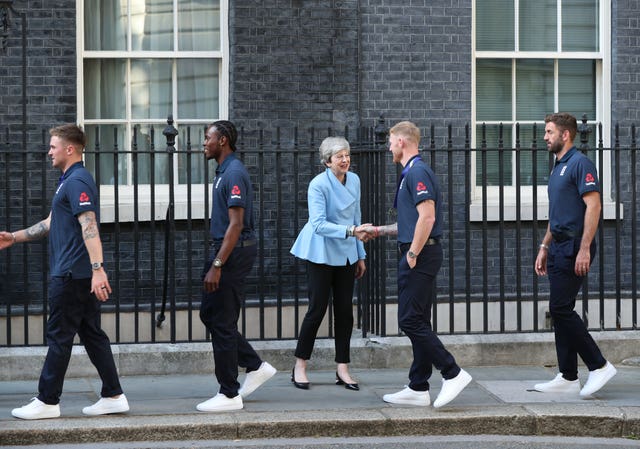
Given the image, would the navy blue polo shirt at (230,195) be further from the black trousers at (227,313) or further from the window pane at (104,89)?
the window pane at (104,89)

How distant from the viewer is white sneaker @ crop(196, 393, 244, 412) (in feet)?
25.5

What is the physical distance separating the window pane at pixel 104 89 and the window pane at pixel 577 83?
157 inches

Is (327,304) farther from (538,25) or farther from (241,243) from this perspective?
(538,25)

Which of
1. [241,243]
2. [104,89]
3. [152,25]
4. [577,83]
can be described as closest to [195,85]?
[152,25]

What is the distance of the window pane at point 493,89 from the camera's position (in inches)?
444

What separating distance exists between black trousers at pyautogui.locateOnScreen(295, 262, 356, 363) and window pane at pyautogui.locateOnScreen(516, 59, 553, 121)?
350cm

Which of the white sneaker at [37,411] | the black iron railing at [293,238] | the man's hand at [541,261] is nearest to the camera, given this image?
the white sneaker at [37,411]

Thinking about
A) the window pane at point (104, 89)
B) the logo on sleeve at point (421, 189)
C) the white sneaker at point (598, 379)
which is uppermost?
the window pane at point (104, 89)

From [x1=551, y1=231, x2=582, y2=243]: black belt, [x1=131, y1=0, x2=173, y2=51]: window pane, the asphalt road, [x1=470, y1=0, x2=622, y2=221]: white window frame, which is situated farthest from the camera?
[x1=470, y1=0, x2=622, y2=221]: white window frame

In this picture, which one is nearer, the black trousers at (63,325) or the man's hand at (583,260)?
the black trousers at (63,325)

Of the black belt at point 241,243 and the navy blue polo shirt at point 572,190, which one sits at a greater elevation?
the navy blue polo shirt at point 572,190

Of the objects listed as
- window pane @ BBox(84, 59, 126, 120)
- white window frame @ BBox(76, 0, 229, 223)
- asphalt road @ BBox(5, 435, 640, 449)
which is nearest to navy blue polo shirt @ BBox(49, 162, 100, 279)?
asphalt road @ BBox(5, 435, 640, 449)

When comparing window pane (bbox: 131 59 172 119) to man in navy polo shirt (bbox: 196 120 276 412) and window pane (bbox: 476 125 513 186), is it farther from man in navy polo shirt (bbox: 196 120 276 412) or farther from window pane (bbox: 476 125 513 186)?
man in navy polo shirt (bbox: 196 120 276 412)

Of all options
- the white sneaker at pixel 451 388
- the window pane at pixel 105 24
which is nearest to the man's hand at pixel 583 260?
the white sneaker at pixel 451 388
